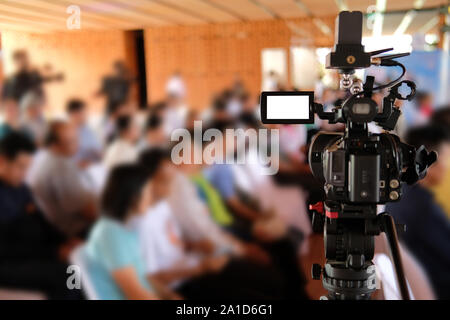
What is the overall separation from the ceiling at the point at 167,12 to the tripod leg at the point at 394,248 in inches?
45.3

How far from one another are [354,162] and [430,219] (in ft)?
4.25

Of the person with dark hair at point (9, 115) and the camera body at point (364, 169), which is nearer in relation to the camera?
the camera body at point (364, 169)

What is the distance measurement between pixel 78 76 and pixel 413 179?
5.24 ft

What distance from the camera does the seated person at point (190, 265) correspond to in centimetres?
202

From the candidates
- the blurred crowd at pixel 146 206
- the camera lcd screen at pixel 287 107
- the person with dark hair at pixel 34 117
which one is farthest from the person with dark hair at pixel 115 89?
the camera lcd screen at pixel 287 107

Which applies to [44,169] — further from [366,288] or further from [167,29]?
[366,288]

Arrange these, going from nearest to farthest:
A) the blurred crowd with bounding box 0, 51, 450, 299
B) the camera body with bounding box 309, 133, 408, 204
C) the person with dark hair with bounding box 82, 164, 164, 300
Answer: the camera body with bounding box 309, 133, 408, 204 → the person with dark hair with bounding box 82, 164, 164, 300 → the blurred crowd with bounding box 0, 51, 450, 299

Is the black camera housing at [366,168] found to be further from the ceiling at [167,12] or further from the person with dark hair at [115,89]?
the person with dark hair at [115,89]

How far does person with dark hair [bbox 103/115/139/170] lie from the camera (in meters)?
2.06

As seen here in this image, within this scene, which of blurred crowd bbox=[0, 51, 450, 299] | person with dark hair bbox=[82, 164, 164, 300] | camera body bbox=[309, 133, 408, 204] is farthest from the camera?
blurred crowd bbox=[0, 51, 450, 299]

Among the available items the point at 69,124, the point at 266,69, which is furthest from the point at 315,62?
the point at 69,124

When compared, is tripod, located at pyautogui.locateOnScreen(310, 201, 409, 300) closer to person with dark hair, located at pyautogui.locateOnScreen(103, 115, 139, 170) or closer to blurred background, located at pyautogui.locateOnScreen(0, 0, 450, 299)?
blurred background, located at pyautogui.locateOnScreen(0, 0, 450, 299)

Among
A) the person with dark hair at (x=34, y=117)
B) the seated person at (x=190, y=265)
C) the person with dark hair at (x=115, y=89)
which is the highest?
the person with dark hair at (x=115, y=89)

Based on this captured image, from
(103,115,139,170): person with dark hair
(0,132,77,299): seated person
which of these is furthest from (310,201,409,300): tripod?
(0,132,77,299): seated person
